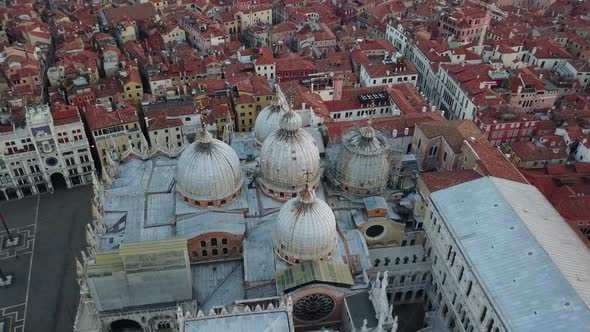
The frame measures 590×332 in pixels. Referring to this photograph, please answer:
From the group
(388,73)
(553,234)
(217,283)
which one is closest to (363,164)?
(553,234)

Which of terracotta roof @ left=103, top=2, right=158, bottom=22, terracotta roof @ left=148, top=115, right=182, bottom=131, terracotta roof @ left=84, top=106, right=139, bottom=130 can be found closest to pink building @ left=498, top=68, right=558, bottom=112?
terracotta roof @ left=148, top=115, right=182, bottom=131

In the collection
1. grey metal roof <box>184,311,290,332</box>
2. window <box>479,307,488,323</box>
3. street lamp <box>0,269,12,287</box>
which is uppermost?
grey metal roof <box>184,311,290,332</box>

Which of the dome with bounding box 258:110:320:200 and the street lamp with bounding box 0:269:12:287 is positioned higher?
the dome with bounding box 258:110:320:200

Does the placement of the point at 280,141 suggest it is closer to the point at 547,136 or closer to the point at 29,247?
the point at 29,247

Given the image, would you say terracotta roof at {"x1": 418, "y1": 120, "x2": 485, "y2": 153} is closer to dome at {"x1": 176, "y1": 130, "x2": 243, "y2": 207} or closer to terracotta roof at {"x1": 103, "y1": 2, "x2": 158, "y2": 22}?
dome at {"x1": 176, "y1": 130, "x2": 243, "y2": 207}

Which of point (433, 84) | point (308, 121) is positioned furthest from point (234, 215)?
point (433, 84)

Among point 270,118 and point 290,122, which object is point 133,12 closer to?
point 270,118

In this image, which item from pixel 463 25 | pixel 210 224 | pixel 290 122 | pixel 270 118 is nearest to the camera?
pixel 210 224
